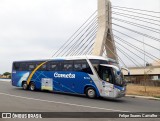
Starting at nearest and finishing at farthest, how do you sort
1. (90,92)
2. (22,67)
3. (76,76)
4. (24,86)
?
(90,92)
(76,76)
(24,86)
(22,67)

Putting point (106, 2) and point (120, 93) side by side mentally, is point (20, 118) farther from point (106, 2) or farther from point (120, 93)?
point (106, 2)

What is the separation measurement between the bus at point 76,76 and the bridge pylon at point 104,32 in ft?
40.6

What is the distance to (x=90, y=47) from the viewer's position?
34875mm

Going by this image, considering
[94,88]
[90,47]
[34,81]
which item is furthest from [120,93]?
[90,47]

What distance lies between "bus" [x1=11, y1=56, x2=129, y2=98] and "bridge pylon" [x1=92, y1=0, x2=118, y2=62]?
12.4m

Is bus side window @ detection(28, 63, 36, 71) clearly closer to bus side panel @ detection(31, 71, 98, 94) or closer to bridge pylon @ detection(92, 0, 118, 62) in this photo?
bus side panel @ detection(31, 71, 98, 94)

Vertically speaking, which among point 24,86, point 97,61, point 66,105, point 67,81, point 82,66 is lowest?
point 66,105

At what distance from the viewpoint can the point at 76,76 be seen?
19703 mm

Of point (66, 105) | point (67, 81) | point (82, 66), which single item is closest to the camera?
point (66, 105)

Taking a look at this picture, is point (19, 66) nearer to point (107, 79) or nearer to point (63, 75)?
point (63, 75)

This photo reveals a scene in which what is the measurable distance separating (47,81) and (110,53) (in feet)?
49.9

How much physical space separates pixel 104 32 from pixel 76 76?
16.0 metres

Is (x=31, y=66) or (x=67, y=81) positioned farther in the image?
(x=31, y=66)

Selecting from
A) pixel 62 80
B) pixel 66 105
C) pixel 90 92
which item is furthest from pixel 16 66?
pixel 66 105
